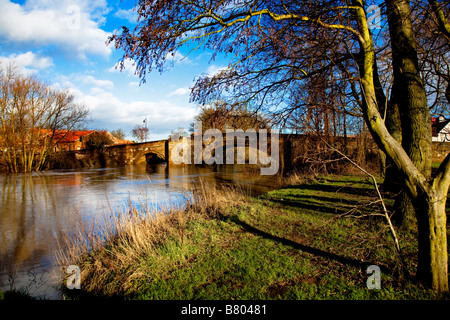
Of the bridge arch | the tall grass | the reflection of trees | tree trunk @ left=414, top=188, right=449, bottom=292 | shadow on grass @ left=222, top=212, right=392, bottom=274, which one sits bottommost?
the reflection of trees

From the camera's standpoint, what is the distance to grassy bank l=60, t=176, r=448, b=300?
338 cm

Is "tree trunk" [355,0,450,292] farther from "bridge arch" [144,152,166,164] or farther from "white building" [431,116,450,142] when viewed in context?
"bridge arch" [144,152,166,164]

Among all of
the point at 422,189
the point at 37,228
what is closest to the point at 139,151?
the point at 37,228

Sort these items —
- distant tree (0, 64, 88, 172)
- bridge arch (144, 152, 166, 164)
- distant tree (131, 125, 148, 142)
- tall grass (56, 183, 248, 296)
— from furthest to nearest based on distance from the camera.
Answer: distant tree (131, 125, 148, 142)
bridge arch (144, 152, 166, 164)
distant tree (0, 64, 88, 172)
tall grass (56, 183, 248, 296)

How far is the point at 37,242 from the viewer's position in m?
7.21

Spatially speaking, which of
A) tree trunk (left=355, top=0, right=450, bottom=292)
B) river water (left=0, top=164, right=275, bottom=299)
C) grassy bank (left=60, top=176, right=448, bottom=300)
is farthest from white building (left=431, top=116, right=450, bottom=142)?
river water (left=0, top=164, right=275, bottom=299)

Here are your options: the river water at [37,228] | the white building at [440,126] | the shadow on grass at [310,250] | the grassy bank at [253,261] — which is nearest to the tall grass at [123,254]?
the grassy bank at [253,261]

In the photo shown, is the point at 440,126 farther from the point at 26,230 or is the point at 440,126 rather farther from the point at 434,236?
the point at 26,230

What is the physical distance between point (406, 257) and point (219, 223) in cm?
386

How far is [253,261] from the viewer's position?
4.25 m

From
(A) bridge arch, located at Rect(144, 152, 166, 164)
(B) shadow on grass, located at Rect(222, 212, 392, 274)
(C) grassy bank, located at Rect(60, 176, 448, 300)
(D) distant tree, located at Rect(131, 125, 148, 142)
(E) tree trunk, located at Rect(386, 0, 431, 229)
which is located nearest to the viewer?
(C) grassy bank, located at Rect(60, 176, 448, 300)

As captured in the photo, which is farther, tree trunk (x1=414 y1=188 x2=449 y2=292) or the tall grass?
the tall grass
